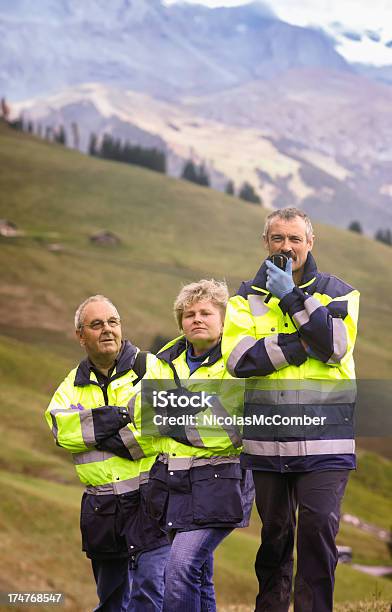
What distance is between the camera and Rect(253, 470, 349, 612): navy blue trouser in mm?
5223

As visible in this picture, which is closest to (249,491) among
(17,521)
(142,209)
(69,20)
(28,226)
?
(17,521)

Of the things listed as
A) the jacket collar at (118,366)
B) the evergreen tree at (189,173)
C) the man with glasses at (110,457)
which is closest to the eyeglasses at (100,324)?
the man with glasses at (110,457)

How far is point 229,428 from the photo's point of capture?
18.5ft

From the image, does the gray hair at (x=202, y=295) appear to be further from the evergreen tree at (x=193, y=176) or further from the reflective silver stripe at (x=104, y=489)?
the evergreen tree at (x=193, y=176)

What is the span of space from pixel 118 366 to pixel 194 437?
3.14 ft

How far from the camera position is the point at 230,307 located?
18.6ft

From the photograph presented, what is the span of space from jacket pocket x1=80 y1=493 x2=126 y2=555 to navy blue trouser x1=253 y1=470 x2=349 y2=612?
39.7 inches

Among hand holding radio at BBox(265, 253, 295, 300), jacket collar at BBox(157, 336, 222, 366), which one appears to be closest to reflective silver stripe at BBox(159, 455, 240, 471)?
jacket collar at BBox(157, 336, 222, 366)

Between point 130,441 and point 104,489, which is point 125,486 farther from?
point 130,441

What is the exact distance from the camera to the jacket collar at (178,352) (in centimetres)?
580

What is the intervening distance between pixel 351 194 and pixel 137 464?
15024cm

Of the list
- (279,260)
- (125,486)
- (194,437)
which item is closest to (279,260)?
(279,260)

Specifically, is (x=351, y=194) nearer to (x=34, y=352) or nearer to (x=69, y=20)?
(x=69, y=20)

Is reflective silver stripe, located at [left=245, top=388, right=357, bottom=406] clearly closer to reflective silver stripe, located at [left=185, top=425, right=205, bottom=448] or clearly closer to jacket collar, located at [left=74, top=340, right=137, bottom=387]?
reflective silver stripe, located at [left=185, top=425, right=205, bottom=448]
